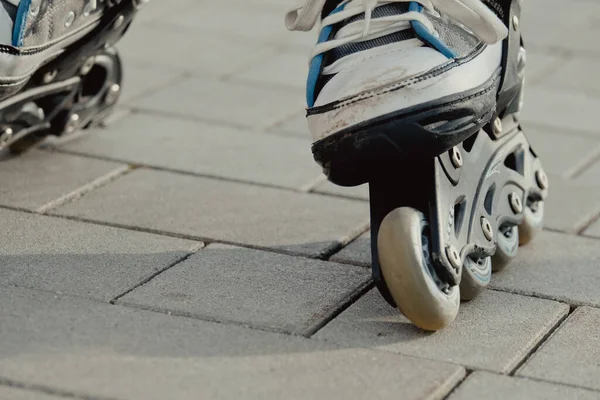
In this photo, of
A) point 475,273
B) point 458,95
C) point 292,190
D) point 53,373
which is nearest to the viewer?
point 53,373

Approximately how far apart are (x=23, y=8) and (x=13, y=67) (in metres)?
0.12

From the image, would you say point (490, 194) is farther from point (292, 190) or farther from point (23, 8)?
point (23, 8)

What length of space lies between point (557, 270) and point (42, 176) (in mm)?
1254

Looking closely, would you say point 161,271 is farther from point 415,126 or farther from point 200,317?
point 415,126

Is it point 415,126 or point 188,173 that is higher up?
point 415,126

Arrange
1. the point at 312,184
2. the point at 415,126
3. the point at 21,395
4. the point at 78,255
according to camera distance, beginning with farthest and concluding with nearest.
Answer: the point at 312,184
the point at 78,255
the point at 415,126
the point at 21,395

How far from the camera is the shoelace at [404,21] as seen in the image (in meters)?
2.11

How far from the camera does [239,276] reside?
7.64ft

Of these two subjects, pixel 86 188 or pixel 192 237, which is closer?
pixel 192 237

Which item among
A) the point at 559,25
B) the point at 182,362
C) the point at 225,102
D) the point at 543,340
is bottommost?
the point at 559,25

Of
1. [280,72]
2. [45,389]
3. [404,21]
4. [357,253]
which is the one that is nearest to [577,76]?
[280,72]

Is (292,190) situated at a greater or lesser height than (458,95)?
lesser

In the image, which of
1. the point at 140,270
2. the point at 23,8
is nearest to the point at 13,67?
the point at 23,8

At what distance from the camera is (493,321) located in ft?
7.16
